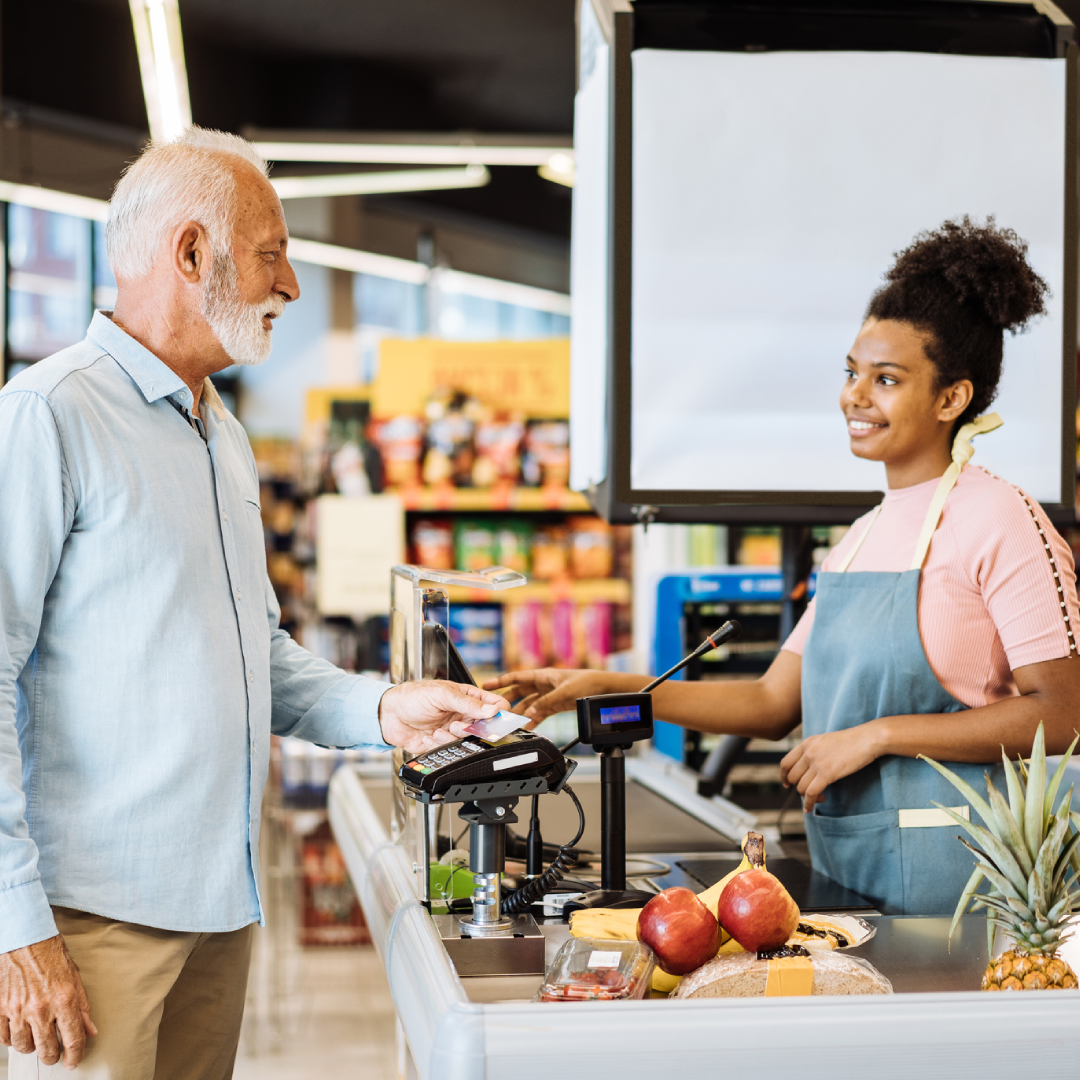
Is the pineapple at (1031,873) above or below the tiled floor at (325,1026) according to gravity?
above

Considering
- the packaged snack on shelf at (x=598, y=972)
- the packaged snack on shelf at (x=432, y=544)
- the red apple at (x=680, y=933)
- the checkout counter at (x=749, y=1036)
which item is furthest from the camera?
the packaged snack on shelf at (x=432, y=544)

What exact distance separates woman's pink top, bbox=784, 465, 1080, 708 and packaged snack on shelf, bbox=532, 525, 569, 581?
4404 millimetres

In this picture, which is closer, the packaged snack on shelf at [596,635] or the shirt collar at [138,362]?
the shirt collar at [138,362]

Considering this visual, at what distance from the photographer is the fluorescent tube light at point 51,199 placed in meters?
6.53

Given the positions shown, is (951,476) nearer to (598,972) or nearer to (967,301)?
(967,301)

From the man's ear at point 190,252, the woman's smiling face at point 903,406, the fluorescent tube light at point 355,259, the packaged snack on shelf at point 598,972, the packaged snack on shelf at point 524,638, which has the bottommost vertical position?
the packaged snack on shelf at point 524,638

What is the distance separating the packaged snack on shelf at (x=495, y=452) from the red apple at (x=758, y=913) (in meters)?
4.71

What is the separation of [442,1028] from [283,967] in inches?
144

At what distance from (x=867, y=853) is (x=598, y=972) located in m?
0.68

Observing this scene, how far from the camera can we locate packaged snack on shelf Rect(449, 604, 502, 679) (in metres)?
6.17

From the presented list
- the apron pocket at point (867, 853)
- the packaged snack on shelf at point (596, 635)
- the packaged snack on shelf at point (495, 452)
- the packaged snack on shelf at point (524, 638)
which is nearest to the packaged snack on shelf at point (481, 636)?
the packaged snack on shelf at point (524, 638)

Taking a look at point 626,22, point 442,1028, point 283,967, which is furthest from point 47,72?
point 442,1028

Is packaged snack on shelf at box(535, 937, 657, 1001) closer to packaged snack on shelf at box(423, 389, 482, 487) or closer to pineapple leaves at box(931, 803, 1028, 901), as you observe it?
pineapple leaves at box(931, 803, 1028, 901)

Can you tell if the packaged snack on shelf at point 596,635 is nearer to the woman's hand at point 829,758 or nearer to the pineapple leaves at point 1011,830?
the woman's hand at point 829,758
